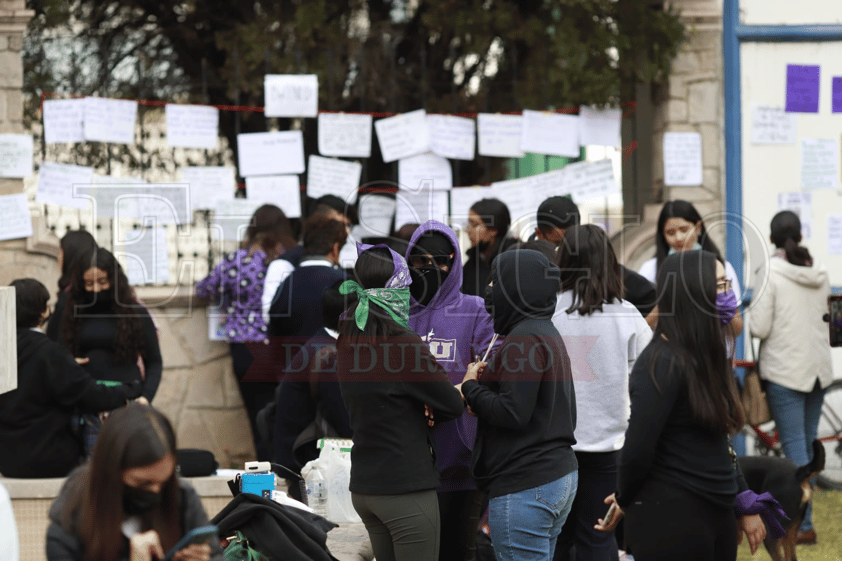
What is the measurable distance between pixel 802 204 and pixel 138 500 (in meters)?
6.31

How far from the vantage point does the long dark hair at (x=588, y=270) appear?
14.6ft

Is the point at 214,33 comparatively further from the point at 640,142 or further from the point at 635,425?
the point at 635,425

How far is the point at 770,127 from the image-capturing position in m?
7.74

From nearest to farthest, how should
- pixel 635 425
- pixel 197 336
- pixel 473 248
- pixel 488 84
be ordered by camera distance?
1. pixel 635 425
2. pixel 473 248
3. pixel 197 336
4. pixel 488 84

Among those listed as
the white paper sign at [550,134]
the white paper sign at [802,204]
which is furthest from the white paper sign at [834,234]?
the white paper sign at [550,134]

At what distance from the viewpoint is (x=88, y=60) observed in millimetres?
8133

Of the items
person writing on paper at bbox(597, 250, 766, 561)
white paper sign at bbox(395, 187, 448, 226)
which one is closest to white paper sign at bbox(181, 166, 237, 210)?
white paper sign at bbox(395, 187, 448, 226)

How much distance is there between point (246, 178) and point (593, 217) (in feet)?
8.73

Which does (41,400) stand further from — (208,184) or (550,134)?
(550,134)

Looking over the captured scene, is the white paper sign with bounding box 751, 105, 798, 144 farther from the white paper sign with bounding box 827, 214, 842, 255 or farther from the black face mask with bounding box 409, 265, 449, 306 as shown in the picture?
the black face mask with bounding box 409, 265, 449, 306

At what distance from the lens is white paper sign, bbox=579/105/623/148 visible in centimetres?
787

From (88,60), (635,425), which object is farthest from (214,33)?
(635,425)

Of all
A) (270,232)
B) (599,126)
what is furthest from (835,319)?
(270,232)

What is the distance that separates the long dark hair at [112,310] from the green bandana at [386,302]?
226 cm
